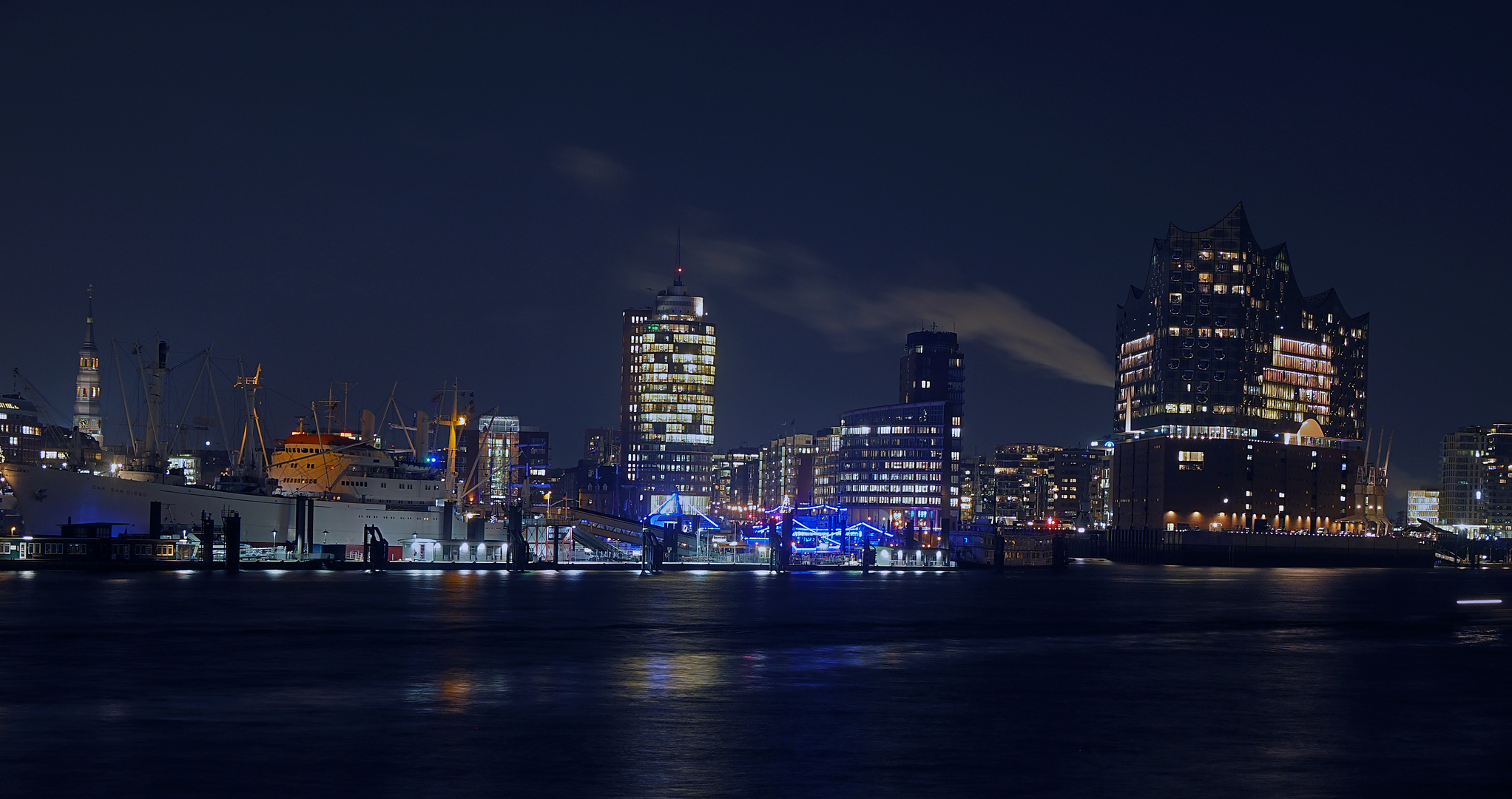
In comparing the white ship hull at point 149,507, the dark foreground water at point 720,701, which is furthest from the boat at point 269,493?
the dark foreground water at point 720,701

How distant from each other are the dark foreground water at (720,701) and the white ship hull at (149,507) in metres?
57.5

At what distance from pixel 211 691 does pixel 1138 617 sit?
60.0m

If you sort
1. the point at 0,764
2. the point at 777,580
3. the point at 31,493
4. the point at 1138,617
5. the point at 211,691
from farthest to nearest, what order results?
the point at 31,493
the point at 777,580
the point at 1138,617
the point at 211,691
the point at 0,764

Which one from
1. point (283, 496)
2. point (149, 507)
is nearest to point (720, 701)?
point (149, 507)

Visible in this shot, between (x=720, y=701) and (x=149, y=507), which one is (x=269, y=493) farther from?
(x=720, y=701)

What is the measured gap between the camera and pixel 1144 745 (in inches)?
1431

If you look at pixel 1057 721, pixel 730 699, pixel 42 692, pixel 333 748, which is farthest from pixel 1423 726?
pixel 42 692

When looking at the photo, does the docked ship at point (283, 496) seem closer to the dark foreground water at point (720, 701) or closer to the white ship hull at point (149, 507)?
the white ship hull at point (149, 507)

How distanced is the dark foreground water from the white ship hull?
57.5 meters

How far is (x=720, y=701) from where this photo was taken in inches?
1709

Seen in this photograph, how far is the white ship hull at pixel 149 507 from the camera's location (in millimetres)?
143625

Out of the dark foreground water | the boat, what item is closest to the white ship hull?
the boat

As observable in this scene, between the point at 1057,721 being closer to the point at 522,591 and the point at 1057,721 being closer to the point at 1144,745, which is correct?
the point at 1144,745

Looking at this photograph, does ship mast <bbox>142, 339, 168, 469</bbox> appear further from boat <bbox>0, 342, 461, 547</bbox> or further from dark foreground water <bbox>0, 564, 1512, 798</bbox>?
dark foreground water <bbox>0, 564, 1512, 798</bbox>
